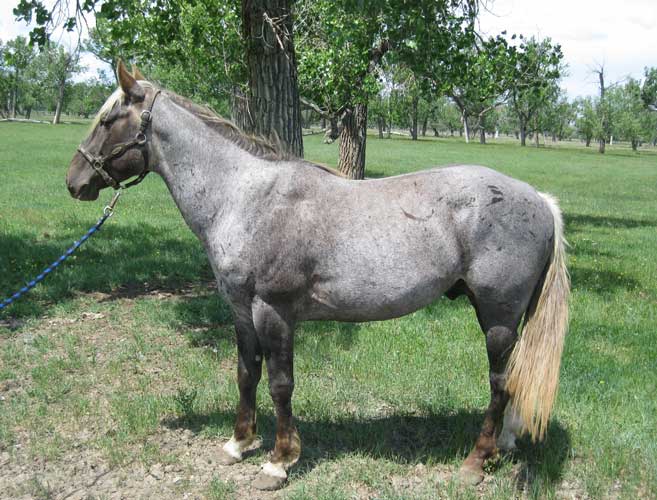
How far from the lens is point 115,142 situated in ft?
11.7

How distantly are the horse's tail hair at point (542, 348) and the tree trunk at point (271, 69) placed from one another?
319 cm

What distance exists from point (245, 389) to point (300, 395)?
0.99 metres

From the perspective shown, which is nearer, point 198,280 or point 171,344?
point 171,344

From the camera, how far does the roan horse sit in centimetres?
347

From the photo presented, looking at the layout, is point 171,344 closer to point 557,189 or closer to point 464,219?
point 464,219

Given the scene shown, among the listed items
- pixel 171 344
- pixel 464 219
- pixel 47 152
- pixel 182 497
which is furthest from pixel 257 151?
pixel 47 152

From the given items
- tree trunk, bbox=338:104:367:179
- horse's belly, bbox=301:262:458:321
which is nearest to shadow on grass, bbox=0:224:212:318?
horse's belly, bbox=301:262:458:321

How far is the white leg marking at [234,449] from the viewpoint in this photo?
3990 millimetres

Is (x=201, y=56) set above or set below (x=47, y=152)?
above

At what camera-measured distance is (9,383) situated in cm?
502

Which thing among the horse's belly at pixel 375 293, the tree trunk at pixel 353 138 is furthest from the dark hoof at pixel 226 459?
the tree trunk at pixel 353 138

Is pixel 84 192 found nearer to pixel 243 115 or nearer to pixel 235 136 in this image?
pixel 235 136

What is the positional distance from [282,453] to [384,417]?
1128mm

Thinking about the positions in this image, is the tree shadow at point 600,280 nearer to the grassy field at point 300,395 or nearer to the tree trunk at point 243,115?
the grassy field at point 300,395
